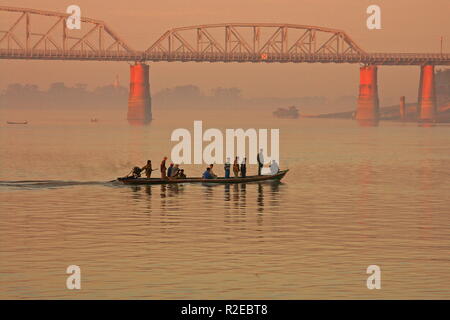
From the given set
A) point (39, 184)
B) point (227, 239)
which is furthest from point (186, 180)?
Answer: point (227, 239)

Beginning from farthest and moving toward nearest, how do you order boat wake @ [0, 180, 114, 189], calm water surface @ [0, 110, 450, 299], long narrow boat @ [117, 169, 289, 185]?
1. boat wake @ [0, 180, 114, 189]
2. long narrow boat @ [117, 169, 289, 185]
3. calm water surface @ [0, 110, 450, 299]

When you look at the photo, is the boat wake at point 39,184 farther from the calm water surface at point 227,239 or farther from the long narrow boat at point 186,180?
the long narrow boat at point 186,180

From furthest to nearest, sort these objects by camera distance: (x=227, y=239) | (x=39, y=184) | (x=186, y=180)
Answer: (x=39, y=184) → (x=186, y=180) → (x=227, y=239)

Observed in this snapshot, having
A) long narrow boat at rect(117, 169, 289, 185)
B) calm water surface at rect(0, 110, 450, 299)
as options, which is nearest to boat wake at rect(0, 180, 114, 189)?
calm water surface at rect(0, 110, 450, 299)

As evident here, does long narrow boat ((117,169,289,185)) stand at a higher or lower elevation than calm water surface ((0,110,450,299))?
higher

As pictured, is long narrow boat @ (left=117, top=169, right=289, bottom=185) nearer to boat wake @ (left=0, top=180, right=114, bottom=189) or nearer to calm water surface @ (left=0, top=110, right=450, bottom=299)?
calm water surface @ (left=0, top=110, right=450, bottom=299)

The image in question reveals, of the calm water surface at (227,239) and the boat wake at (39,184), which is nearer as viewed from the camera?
the calm water surface at (227,239)

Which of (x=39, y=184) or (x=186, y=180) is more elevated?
(x=186, y=180)

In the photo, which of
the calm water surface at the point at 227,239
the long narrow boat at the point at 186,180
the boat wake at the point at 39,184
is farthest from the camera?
the boat wake at the point at 39,184

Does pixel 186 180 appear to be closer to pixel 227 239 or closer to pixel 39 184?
pixel 39 184

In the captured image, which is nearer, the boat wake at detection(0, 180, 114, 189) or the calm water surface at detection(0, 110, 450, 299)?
the calm water surface at detection(0, 110, 450, 299)

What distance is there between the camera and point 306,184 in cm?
7138

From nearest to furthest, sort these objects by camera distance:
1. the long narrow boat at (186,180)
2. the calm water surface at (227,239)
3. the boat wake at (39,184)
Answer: the calm water surface at (227,239), the long narrow boat at (186,180), the boat wake at (39,184)

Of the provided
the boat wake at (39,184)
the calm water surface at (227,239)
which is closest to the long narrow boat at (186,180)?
the calm water surface at (227,239)
